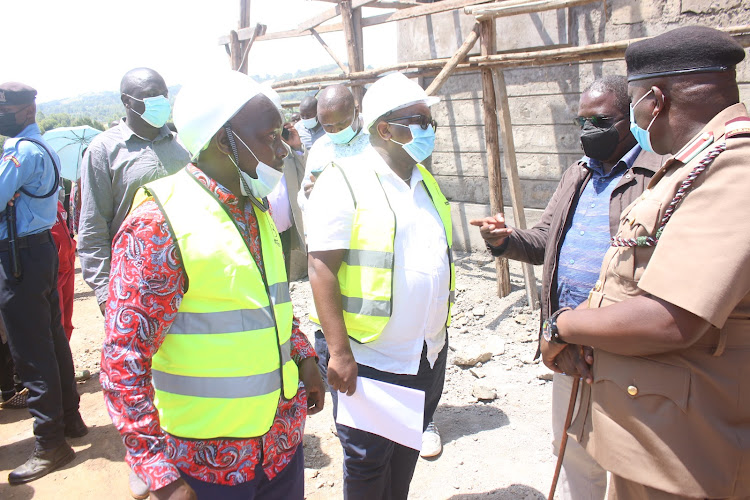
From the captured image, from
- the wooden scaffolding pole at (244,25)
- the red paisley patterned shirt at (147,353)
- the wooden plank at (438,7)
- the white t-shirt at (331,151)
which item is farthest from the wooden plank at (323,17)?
the red paisley patterned shirt at (147,353)

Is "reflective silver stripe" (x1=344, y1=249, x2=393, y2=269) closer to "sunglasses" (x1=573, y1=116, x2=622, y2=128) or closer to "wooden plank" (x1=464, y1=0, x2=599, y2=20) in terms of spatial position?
"sunglasses" (x1=573, y1=116, x2=622, y2=128)

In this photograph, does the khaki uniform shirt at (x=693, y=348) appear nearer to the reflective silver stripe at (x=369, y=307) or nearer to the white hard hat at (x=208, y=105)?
the reflective silver stripe at (x=369, y=307)

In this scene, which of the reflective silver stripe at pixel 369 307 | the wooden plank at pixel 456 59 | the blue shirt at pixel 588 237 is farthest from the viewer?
the wooden plank at pixel 456 59

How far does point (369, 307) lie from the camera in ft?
7.16

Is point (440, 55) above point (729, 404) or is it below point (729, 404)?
above

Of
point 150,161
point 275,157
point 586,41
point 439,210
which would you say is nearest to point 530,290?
point 586,41

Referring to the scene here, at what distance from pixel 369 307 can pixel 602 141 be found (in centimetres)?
128

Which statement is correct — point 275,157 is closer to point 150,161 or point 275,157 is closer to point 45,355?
point 150,161

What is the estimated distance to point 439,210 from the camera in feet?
8.11

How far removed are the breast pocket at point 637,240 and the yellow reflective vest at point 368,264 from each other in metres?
0.89

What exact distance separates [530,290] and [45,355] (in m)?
4.11

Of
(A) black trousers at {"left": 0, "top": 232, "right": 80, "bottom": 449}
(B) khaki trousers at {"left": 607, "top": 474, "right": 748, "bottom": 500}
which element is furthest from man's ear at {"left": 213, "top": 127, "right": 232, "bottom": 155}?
(A) black trousers at {"left": 0, "top": 232, "right": 80, "bottom": 449}

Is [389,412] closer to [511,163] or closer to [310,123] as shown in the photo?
[511,163]

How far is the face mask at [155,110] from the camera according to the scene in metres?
3.17
